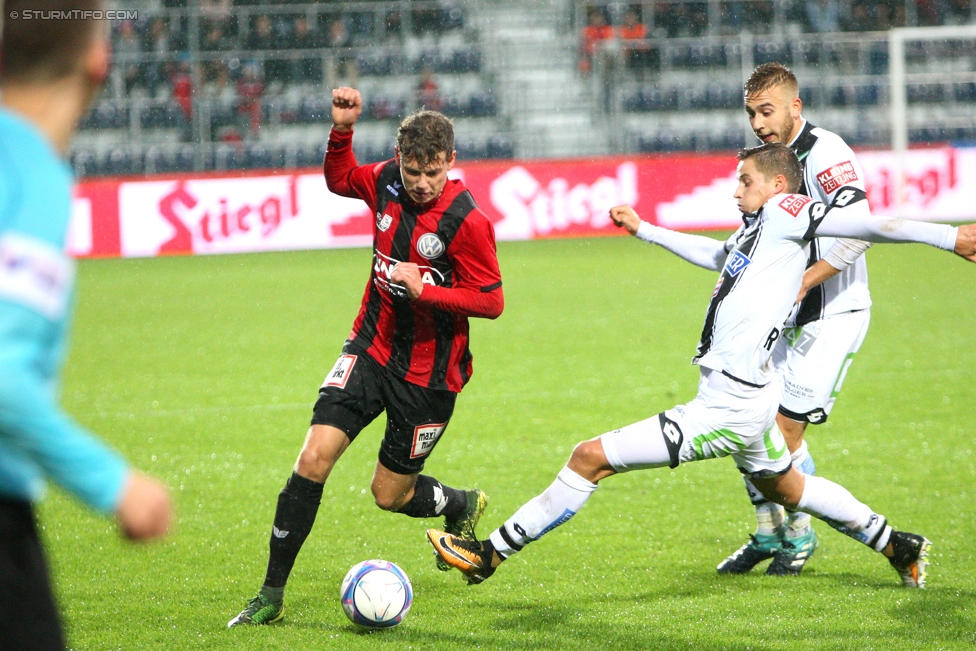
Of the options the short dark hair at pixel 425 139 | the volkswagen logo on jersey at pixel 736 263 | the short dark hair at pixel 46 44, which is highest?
the short dark hair at pixel 46 44

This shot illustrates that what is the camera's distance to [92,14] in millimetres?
1923

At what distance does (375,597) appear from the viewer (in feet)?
13.9

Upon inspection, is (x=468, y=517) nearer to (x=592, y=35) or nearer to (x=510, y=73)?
(x=510, y=73)

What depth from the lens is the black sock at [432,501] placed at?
200 inches

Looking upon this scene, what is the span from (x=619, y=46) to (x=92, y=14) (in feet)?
76.1

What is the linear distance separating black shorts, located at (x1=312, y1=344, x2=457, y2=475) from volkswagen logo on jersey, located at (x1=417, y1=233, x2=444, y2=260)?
1.67ft

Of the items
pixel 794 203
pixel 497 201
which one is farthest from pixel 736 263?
pixel 497 201

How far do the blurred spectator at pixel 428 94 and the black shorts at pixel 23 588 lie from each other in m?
21.7

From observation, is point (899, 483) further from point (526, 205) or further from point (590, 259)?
point (526, 205)

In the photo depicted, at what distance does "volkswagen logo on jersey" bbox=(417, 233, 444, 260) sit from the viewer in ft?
15.2

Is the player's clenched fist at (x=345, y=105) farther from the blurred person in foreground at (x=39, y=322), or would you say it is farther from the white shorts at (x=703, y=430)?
the blurred person in foreground at (x=39, y=322)

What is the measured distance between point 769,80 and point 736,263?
41.1 inches

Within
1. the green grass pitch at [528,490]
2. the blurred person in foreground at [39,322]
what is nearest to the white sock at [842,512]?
the green grass pitch at [528,490]

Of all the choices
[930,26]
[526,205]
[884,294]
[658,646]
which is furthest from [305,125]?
[658,646]
